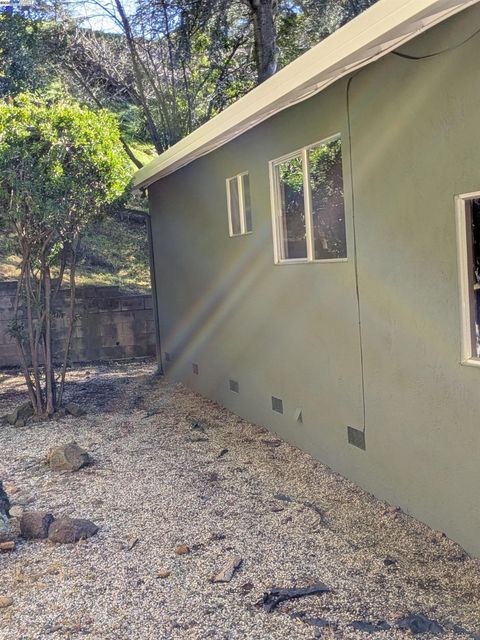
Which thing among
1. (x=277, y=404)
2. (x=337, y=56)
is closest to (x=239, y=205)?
(x=277, y=404)

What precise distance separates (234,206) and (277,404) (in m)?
2.46

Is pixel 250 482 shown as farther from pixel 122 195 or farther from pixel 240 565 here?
pixel 122 195

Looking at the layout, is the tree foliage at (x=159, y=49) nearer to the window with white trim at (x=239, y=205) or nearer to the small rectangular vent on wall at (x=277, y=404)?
the window with white trim at (x=239, y=205)

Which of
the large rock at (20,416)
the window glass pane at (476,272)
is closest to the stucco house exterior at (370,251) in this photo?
the window glass pane at (476,272)

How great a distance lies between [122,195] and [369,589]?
618 centimetres

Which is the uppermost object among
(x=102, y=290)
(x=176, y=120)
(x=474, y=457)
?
(x=176, y=120)

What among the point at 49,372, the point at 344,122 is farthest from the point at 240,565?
the point at 49,372

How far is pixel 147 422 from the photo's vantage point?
8.02 metres

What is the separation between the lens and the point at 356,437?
5336 mm

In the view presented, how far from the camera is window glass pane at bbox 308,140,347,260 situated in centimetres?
534

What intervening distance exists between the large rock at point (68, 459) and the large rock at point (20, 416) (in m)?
2.04

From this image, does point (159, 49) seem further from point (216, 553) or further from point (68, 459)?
point (216, 553)

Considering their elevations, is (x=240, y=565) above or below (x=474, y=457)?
below

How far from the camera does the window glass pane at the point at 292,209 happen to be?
19.6 feet
